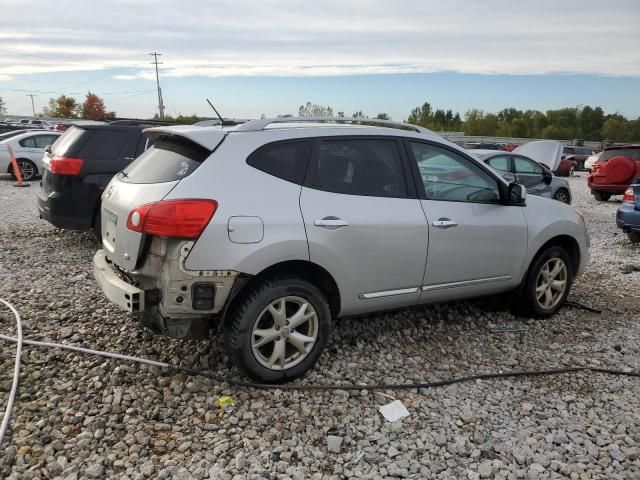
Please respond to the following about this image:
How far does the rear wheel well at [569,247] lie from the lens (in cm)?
513

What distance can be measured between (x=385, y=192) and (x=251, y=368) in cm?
159

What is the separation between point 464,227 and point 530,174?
31.6 feet

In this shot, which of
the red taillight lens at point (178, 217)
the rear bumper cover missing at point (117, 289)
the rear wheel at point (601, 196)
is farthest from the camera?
the rear wheel at point (601, 196)

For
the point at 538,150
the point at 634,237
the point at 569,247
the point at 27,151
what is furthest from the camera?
the point at 27,151

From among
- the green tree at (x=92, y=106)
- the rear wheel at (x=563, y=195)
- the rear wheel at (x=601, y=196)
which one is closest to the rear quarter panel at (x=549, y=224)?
the rear wheel at (x=563, y=195)

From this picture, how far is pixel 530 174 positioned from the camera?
13.1m

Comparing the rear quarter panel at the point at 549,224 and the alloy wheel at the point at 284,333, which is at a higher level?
the rear quarter panel at the point at 549,224

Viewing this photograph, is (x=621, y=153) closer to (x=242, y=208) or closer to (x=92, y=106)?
(x=242, y=208)

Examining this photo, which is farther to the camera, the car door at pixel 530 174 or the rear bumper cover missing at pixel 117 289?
the car door at pixel 530 174

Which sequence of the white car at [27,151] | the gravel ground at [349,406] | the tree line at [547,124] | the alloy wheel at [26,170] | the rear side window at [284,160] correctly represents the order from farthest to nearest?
1. the tree line at [547,124]
2. the alloy wheel at [26,170]
3. the white car at [27,151]
4. the rear side window at [284,160]
5. the gravel ground at [349,406]

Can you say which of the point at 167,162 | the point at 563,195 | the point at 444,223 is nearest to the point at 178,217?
the point at 167,162

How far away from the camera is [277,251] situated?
350cm

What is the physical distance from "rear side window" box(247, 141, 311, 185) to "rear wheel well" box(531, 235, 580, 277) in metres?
2.55

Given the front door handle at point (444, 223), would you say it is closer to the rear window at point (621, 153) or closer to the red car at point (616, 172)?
the red car at point (616, 172)
